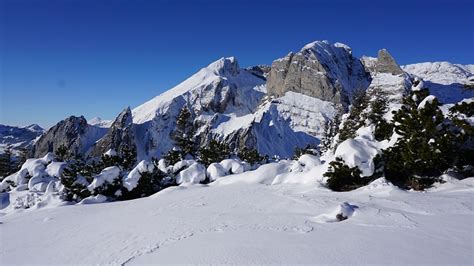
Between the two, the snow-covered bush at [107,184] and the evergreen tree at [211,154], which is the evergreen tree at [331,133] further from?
the snow-covered bush at [107,184]

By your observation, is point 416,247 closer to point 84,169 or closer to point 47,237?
point 47,237

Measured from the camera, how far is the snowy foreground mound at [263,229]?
8.04 metres

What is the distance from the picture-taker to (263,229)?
10406mm

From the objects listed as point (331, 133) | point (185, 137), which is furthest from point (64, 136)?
point (185, 137)

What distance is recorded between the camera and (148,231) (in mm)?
11484

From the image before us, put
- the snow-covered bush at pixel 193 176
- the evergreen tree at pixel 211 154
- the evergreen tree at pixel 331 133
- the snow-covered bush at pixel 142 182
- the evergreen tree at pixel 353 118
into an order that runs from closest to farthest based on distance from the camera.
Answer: the snow-covered bush at pixel 193 176 → the snow-covered bush at pixel 142 182 → the evergreen tree at pixel 353 118 → the evergreen tree at pixel 211 154 → the evergreen tree at pixel 331 133

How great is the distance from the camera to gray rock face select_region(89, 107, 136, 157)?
14138cm

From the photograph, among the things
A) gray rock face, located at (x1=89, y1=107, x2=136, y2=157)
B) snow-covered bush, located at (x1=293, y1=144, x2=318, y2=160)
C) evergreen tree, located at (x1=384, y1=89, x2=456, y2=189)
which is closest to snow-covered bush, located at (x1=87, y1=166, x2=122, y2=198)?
evergreen tree, located at (x1=384, y1=89, x2=456, y2=189)

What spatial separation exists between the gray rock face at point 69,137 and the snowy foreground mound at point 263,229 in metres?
138

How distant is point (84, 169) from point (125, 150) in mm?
4476

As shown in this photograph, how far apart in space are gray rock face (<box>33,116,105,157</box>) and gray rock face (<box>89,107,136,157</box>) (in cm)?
715

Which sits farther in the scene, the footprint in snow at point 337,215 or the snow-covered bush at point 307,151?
the snow-covered bush at point 307,151

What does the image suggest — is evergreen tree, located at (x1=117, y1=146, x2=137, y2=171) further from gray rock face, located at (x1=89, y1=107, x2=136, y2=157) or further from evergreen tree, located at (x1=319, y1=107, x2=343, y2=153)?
gray rock face, located at (x1=89, y1=107, x2=136, y2=157)

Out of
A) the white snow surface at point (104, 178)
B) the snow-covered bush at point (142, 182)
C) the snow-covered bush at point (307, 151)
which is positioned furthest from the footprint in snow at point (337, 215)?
the snow-covered bush at point (307, 151)
